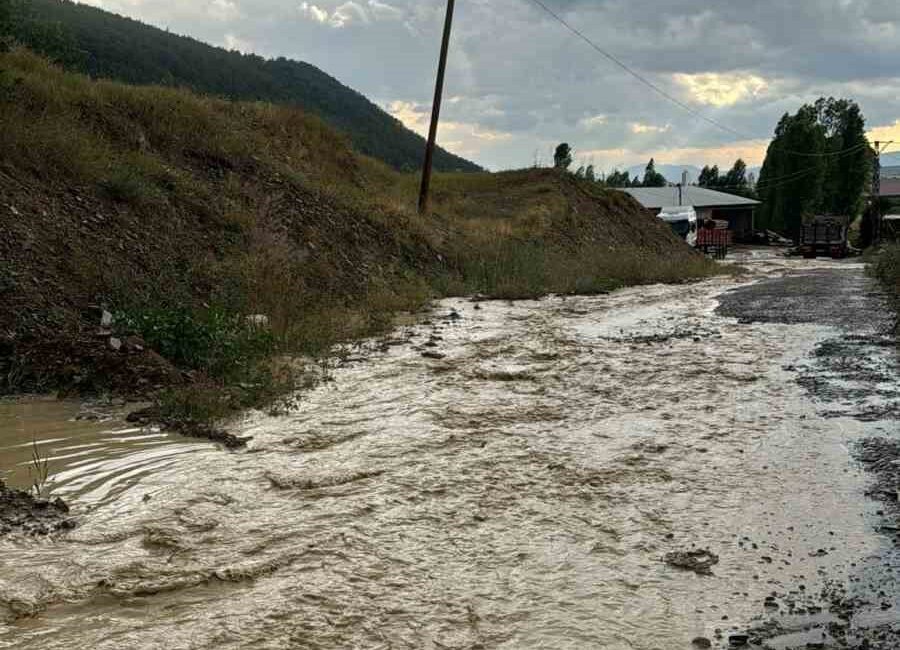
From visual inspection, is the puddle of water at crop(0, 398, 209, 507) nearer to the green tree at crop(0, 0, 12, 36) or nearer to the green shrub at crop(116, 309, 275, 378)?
the green shrub at crop(116, 309, 275, 378)

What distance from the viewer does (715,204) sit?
2549 inches

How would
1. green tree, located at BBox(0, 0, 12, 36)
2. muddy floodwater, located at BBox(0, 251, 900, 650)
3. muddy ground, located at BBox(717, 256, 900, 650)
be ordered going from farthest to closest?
green tree, located at BBox(0, 0, 12, 36) → muddy floodwater, located at BBox(0, 251, 900, 650) → muddy ground, located at BBox(717, 256, 900, 650)

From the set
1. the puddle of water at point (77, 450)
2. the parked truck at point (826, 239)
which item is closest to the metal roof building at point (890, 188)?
the parked truck at point (826, 239)

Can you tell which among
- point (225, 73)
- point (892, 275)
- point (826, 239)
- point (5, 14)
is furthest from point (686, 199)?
point (5, 14)

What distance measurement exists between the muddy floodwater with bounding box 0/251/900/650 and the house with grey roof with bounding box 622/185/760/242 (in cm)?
5820

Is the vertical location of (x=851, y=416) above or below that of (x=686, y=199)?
below

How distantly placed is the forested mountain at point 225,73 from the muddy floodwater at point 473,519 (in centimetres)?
5234

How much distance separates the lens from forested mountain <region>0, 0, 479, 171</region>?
2830 inches

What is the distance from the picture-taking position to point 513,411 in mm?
7770

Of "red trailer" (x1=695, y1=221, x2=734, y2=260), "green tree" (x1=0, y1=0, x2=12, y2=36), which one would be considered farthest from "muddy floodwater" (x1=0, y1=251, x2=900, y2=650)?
"red trailer" (x1=695, y1=221, x2=734, y2=260)

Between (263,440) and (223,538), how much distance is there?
2085 mm

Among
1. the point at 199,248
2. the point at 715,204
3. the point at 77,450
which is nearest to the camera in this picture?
the point at 77,450

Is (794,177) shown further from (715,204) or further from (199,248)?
(199,248)

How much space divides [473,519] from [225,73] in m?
95.7
